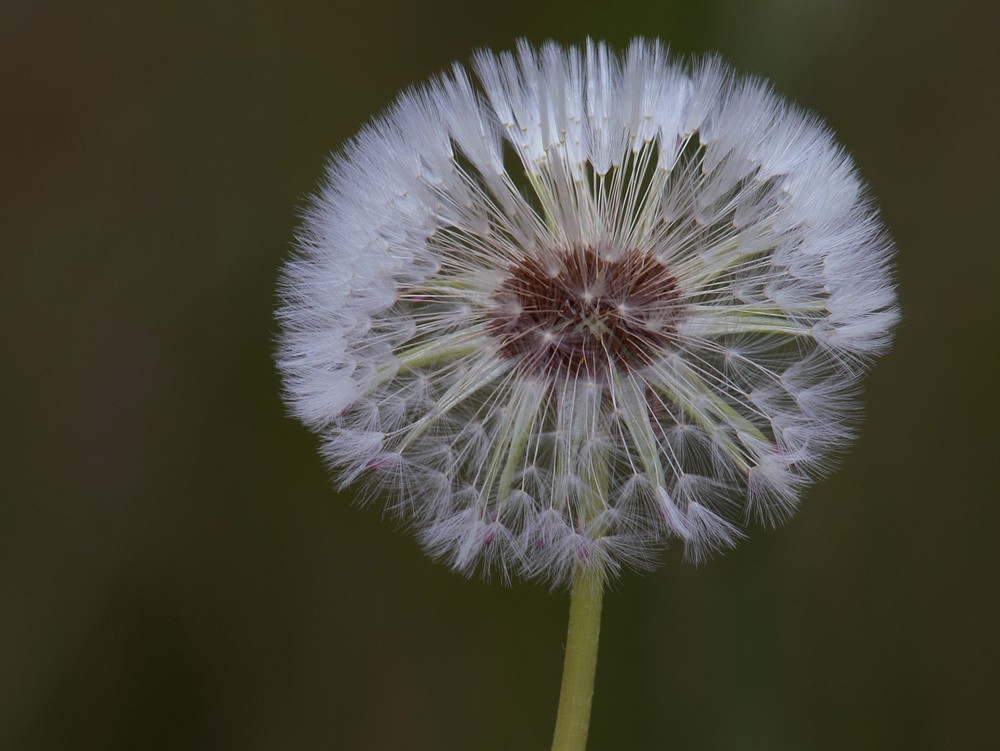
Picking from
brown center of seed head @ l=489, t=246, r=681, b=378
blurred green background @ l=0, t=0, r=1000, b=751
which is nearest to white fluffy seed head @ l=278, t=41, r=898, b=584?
brown center of seed head @ l=489, t=246, r=681, b=378

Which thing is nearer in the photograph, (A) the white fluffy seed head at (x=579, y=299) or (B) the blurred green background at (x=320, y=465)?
(A) the white fluffy seed head at (x=579, y=299)

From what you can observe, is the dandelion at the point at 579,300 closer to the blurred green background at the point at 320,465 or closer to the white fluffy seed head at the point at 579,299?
the white fluffy seed head at the point at 579,299

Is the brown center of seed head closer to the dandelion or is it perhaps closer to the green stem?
the dandelion

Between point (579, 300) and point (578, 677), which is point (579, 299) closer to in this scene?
point (579, 300)

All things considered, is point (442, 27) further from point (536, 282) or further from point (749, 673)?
point (749, 673)

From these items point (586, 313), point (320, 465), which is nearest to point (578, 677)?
point (586, 313)

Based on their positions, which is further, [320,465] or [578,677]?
[320,465]

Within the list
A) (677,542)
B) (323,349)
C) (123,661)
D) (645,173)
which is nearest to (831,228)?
(645,173)

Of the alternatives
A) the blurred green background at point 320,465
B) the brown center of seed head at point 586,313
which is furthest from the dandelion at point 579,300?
the blurred green background at point 320,465

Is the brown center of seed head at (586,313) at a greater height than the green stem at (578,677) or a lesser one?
greater
